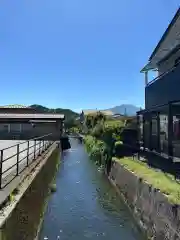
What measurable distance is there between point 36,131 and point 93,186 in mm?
24837

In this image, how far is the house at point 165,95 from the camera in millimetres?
13820

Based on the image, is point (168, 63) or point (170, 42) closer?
point (170, 42)

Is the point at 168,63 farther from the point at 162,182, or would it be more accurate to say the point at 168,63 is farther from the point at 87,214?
the point at 162,182

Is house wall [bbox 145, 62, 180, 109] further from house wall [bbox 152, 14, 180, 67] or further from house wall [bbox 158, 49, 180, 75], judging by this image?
house wall [bbox 152, 14, 180, 67]

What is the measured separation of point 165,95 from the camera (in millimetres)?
15664

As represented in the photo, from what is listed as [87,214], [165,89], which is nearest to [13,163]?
[87,214]

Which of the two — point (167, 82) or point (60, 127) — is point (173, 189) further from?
point (60, 127)

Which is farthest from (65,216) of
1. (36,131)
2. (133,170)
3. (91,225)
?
(36,131)

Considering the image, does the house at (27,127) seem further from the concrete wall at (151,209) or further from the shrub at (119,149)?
the concrete wall at (151,209)

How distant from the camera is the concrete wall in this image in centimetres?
696

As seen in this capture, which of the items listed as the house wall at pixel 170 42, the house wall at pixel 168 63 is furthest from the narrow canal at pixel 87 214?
the house wall at pixel 170 42

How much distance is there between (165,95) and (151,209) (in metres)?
7.92

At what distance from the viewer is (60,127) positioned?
4238 cm

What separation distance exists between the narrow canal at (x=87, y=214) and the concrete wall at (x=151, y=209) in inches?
17.4
